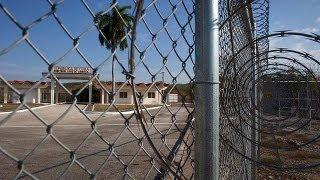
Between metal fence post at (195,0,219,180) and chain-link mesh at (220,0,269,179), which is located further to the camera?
chain-link mesh at (220,0,269,179)

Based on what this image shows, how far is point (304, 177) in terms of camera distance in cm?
1115

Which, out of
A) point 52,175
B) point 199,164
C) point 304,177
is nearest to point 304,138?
point 304,177

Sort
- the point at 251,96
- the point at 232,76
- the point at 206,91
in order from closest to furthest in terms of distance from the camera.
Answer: the point at 206,91
the point at 232,76
the point at 251,96

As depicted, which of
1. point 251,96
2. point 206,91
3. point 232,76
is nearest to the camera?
point 206,91

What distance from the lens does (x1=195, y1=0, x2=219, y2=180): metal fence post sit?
173 centimetres

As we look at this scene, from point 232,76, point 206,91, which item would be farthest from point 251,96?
point 206,91

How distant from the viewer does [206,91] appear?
1729mm

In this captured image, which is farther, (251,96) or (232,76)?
(251,96)

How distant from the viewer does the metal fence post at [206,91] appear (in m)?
1.73

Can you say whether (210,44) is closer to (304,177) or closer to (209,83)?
(209,83)

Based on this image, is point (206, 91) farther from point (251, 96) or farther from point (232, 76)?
point (251, 96)

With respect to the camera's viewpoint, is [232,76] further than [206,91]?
Yes

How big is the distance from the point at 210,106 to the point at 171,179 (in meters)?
2.11

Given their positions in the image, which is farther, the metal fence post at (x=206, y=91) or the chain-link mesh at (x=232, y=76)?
the chain-link mesh at (x=232, y=76)
